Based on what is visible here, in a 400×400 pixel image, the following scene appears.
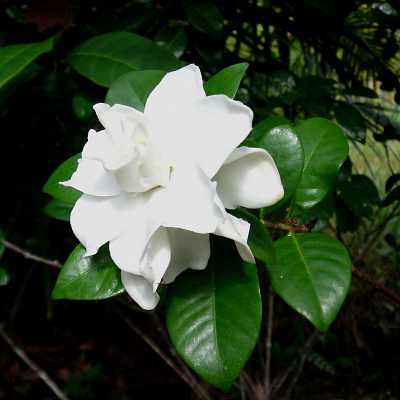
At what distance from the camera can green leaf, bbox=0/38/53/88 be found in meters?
0.84

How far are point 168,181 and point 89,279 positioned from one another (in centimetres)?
20

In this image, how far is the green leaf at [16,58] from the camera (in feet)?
2.74

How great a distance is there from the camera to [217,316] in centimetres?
51

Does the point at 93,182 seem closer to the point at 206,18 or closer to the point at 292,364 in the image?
the point at 206,18

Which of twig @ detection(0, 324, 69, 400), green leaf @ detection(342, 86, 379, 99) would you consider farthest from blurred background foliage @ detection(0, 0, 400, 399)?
twig @ detection(0, 324, 69, 400)

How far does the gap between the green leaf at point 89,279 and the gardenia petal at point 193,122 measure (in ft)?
0.64

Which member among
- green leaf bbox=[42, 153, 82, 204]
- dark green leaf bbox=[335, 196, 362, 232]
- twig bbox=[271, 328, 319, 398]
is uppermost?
green leaf bbox=[42, 153, 82, 204]

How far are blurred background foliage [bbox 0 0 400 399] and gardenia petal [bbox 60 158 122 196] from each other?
33cm

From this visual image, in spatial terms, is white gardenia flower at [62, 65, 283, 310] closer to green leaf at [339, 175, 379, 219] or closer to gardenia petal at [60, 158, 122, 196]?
gardenia petal at [60, 158, 122, 196]

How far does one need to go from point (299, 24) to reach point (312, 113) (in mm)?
459

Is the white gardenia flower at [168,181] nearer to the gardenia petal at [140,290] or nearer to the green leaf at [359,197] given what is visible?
the gardenia petal at [140,290]

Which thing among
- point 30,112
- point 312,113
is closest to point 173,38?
point 312,113

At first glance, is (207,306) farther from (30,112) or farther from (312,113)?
(30,112)

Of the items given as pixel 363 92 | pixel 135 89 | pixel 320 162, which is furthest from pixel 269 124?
pixel 363 92
